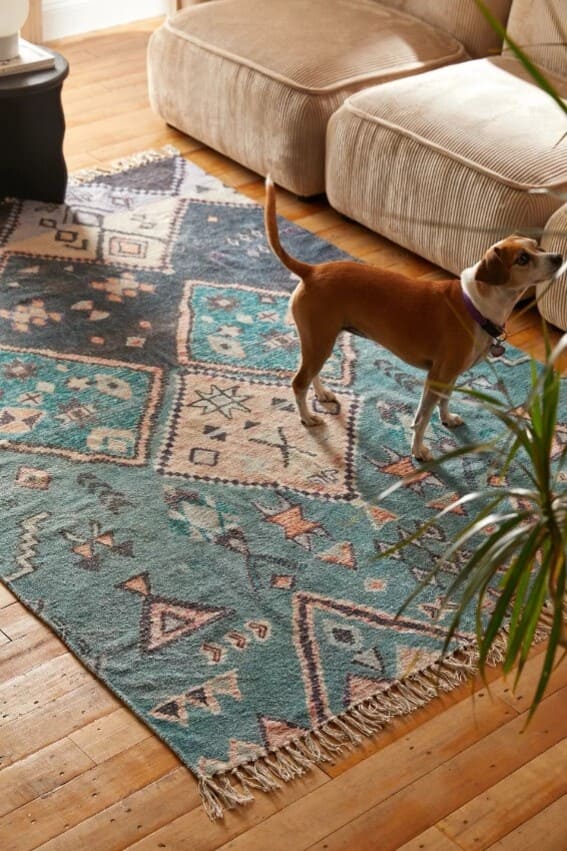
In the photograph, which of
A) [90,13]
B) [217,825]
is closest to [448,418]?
[217,825]

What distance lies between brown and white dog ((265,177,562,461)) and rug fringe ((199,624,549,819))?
20.5 inches

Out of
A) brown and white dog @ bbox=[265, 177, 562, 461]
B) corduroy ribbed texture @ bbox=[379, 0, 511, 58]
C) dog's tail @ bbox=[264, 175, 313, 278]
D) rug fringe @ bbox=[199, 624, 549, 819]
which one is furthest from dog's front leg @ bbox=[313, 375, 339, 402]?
corduroy ribbed texture @ bbox=[379, 0, 511, 58]

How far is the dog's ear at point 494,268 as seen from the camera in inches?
84.2

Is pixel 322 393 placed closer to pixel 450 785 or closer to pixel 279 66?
pixel 450 785

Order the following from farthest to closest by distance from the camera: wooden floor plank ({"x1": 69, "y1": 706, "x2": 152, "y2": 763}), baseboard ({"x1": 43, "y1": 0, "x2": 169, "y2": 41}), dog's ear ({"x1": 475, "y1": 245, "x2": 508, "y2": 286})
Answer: baseboard ({"x1": 43, "y1": 0, "x2": 169, "y2": 41}) → dog's ear ({"x1": 475, "y1": 245, "x2": 508, "y2": 286}) → wooden floor plank ({"x1": 69, "y1": 706, "x2": 152, "y2": 763})

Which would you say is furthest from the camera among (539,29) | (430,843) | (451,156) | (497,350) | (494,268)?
(539,29)

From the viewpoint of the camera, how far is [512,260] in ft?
7.03

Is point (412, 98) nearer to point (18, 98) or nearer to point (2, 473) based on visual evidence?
point (18, 98)

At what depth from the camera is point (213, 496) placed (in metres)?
2.26

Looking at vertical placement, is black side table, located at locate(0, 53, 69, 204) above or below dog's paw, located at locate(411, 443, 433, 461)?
above

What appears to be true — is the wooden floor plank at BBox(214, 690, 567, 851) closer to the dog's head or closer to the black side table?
the dog's head

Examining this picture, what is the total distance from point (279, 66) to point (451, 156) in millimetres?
660

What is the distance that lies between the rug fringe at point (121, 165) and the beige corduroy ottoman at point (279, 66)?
0.35 ft

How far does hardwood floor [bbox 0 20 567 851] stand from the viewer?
1.64m
